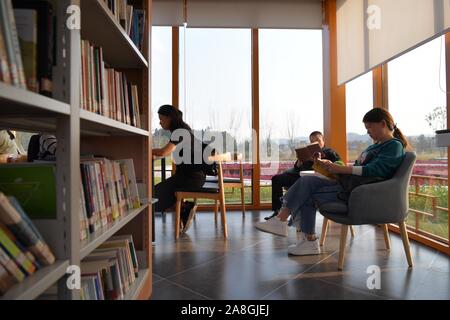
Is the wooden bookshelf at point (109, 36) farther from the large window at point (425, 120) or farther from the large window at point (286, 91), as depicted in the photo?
the large window at point (286, 91)

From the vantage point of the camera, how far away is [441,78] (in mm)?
2400

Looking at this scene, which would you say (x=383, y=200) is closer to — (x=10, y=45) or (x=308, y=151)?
(x=308, y=151)

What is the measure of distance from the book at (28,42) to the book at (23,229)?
0.26 m

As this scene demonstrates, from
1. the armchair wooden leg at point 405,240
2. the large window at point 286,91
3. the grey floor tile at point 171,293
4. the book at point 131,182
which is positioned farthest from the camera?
the large window at point 286,91

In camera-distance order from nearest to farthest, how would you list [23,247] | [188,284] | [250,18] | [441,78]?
[23,247], [188,284], [441,78], [250,18]

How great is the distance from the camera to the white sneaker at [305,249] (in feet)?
7.68

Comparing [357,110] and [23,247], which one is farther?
[357,110]

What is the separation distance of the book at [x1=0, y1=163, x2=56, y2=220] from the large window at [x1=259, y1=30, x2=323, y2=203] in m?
3.74

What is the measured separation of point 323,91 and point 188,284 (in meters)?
3.38

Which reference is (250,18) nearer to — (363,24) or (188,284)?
(363,24)

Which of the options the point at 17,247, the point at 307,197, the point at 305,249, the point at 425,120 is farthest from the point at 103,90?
the point at 425,120

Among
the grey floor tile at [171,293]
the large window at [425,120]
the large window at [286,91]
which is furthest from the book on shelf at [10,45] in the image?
the large window at [286,91]

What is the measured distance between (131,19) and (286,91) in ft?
10.3
